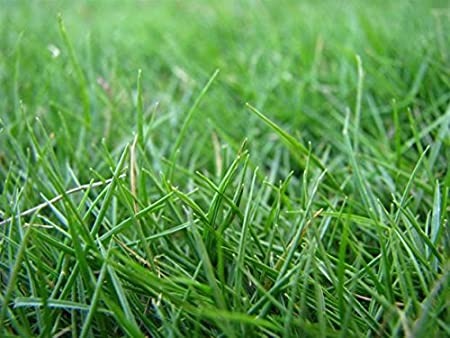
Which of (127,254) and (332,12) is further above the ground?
(332,12)

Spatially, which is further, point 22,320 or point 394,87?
point 394,87

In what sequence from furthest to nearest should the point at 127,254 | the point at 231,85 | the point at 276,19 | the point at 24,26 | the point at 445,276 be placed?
the point at 276,19, the point at 24,26, the point at 231,85, the point at 127,254, the point at 445,276

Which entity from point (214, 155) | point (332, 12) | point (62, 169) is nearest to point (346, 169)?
point (214, 155)

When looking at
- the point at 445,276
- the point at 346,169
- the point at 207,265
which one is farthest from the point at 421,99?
the point at 207,265

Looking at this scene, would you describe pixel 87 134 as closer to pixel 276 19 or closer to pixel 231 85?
pixel 231 85

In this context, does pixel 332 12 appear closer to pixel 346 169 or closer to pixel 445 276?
pixel 346 169

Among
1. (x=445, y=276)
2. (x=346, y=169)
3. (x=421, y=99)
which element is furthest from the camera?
(x=421, y=99)
